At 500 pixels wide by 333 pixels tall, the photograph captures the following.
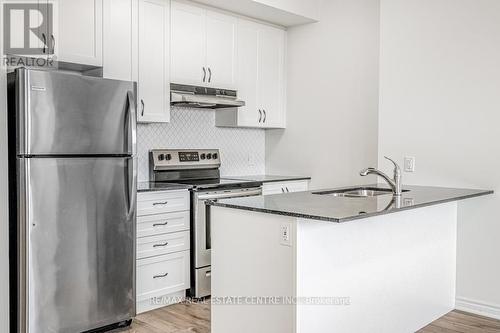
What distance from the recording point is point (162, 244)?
361 centimetres

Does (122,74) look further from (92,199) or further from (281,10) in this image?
(281,10)

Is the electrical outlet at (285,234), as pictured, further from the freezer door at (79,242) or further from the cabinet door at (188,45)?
the cabinet door at (188,45)

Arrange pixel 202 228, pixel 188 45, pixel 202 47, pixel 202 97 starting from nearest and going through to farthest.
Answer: pixel 202 228, pixel 202 97, pixel 188 45, pixel 202 47

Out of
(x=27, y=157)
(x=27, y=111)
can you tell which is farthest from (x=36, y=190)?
(x=27, y=111)

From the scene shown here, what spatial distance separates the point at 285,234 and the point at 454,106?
1.90 meters

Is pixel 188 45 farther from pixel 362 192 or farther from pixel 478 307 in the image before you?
pixel 478 307

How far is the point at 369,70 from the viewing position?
14.5ft

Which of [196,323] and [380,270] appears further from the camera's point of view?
[196,323]

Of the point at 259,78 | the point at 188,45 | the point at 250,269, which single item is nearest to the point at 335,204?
the point at 250,269

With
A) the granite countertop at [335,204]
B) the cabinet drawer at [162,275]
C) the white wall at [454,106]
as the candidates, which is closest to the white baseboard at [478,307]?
the white wall at [454,106]

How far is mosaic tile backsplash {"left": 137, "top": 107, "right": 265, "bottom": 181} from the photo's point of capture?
4.18 metres

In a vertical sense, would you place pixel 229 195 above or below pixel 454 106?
below

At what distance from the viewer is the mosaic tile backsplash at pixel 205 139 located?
13.7 ft

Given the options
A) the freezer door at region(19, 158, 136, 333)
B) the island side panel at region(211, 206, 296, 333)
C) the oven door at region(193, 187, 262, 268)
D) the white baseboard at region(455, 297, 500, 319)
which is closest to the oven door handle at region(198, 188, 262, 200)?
the oven door at region(193, 187, 262, 268)
